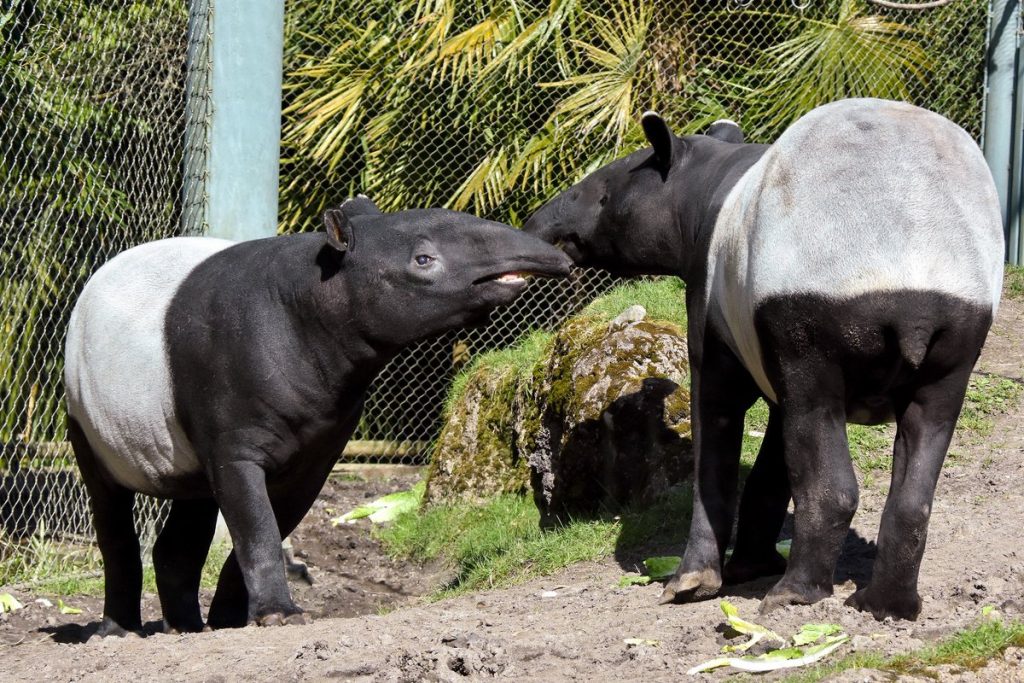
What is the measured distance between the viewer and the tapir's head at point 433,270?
214 inches

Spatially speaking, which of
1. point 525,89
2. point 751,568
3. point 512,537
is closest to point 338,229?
point 751,568

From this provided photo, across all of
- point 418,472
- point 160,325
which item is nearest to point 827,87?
point 418,472

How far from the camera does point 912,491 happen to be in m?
4.52

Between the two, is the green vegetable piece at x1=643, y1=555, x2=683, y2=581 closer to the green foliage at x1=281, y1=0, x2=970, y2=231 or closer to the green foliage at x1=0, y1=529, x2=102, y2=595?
the green foliage at x1=0, y1=529, x2=102, y2=595

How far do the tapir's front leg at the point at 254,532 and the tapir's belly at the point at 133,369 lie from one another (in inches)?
17.4

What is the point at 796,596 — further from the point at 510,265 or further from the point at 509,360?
the point at 509,360

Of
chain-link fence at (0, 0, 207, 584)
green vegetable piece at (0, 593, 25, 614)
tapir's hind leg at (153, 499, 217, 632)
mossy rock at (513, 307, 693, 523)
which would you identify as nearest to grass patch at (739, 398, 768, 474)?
mossy rock at (513, 307, 693, 523)

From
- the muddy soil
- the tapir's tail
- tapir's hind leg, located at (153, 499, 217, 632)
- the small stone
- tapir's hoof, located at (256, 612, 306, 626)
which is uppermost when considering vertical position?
the tapir's tail

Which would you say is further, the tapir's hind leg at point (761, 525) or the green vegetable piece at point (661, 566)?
the green vegetable piece at point (661, 566)

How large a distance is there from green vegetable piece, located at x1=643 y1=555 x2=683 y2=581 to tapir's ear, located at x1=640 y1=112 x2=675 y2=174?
1825mm

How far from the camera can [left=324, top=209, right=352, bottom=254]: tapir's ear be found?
5438 millimetres

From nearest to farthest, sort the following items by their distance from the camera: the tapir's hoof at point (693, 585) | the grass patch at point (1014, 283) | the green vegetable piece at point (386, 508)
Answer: the tapir's hoof at point (693, 585) → the grass patch at point (1014, 283) → the green vegetable piece at point (386, 508)

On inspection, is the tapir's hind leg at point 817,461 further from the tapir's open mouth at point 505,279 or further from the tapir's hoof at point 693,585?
the tapir's open mouth at point 505,279

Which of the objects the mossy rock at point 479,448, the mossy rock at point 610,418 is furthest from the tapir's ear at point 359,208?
the mossy rock at point 479,448
